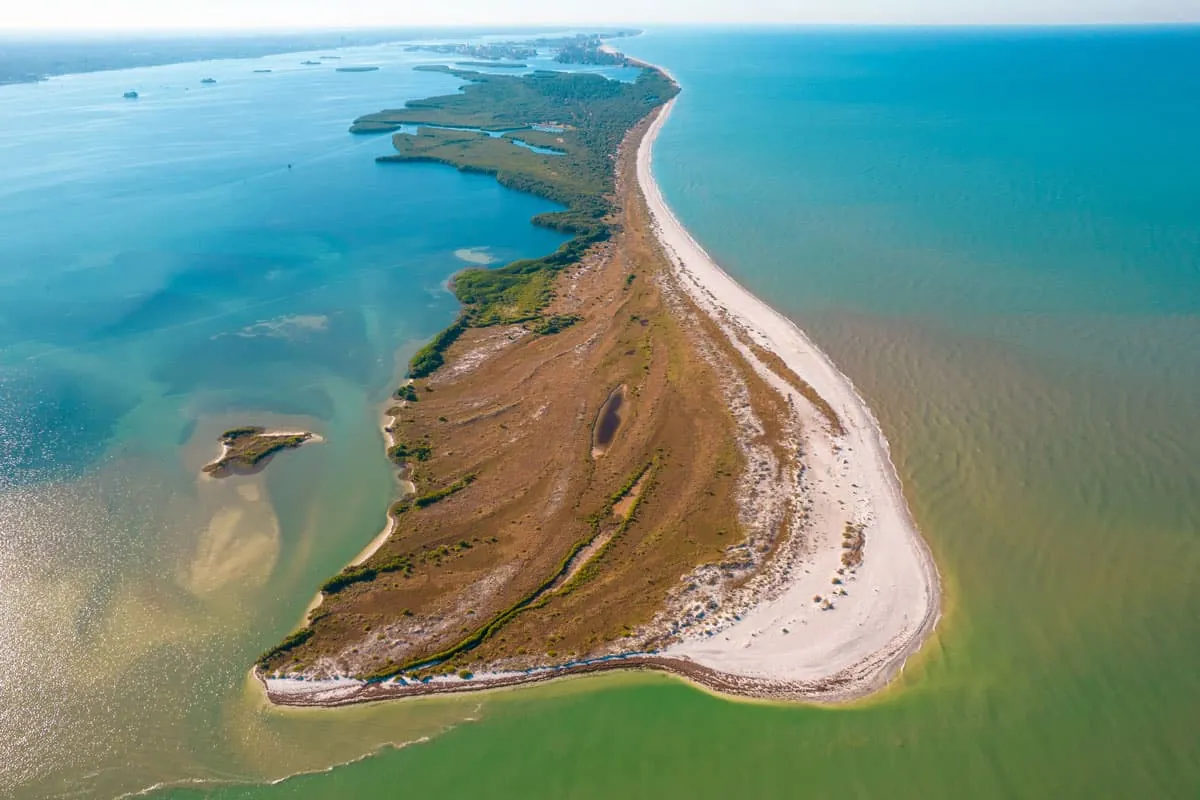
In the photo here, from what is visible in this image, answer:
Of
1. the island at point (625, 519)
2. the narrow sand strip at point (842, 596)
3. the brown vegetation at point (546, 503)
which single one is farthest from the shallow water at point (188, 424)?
the narrow sand strip at point (842, 596)

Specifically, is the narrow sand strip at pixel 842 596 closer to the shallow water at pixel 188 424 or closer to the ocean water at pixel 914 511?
the ocean water at pixel 914 511

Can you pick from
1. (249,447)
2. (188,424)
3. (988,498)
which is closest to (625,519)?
(988,498)

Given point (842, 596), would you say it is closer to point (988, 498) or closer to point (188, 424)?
point (988, 498)

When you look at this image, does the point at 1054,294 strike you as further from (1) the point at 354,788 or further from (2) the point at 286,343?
(2) the point at 286,343

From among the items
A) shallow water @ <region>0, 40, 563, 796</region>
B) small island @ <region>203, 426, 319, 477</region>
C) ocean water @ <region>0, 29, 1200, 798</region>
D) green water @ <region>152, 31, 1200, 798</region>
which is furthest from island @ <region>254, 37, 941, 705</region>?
small island @ <region>203, 426, 319, 477</region>

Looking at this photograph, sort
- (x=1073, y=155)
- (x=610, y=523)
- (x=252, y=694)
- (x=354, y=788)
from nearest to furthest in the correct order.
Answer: (x=354, y=788), (x=252, y=694), (x=610, y=523), (x=1073, y=155)

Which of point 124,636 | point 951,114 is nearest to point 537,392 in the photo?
point 124,636
